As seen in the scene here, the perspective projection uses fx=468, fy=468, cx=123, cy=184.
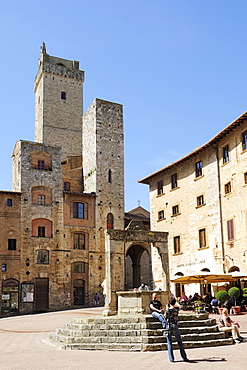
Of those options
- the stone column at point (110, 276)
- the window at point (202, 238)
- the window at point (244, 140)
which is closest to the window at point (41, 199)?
the window at point (202, 238)

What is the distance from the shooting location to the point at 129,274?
4844cm

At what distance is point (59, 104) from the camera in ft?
189

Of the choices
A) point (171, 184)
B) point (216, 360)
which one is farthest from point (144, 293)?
point (171, 184)

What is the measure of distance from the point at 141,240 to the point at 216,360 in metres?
10.1

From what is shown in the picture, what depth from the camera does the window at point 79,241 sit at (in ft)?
138

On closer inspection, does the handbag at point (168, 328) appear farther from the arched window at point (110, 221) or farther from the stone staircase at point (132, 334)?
the arched window at point (110, 221)

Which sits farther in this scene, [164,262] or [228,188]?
[228,188]

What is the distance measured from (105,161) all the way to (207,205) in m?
15.2

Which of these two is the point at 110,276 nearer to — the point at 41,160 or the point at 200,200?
the point at 200,200

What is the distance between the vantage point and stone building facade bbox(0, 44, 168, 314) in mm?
39125

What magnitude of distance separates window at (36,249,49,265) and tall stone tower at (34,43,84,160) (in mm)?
17995

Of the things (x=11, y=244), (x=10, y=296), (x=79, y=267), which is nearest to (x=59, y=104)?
(x=79, y=267)

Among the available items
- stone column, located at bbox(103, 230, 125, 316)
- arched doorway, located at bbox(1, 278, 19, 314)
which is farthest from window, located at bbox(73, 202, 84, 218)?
stone column, located at bbox(103, 230, 125, 316)

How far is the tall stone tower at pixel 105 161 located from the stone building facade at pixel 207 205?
6.67 metres
